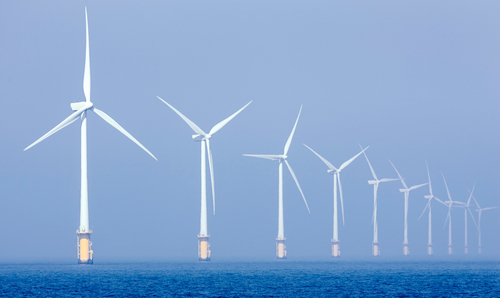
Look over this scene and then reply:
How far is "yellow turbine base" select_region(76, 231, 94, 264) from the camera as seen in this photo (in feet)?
438

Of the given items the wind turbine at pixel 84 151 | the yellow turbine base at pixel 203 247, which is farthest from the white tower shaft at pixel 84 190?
the yellow turbine base at pixel 203 247

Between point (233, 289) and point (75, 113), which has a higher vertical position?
point (75, 113)

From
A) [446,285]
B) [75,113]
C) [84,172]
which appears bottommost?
[446,285]

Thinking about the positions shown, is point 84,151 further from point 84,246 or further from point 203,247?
point 203,247

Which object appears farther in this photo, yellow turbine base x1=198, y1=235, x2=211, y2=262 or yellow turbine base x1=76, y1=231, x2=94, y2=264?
yellow turbine base x1=198, y1=235, x2=211, y2=262

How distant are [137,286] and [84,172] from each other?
29.6 m

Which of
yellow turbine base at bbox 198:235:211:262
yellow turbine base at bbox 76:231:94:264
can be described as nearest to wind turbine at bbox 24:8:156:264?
yellow turbine base at bbox 76:231:94:264

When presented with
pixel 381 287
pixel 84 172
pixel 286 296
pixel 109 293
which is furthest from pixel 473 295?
pixel 84 172

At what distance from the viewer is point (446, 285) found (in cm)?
11412

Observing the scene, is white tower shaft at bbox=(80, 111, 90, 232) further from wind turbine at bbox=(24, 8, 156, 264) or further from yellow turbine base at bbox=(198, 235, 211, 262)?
yellow turbine base at bbox=(198, 235, 211, 262)

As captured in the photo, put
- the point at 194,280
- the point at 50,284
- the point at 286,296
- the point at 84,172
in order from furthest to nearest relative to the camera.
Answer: the point at 84,172 → the point at 194,280 → the point at 50,284 → the point at 286,296

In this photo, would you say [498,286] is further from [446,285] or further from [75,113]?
[75,113]

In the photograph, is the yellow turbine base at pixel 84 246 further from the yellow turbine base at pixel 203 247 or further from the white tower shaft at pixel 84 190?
the yellow turbine base at pixel 203 247

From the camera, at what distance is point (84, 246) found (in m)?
136
